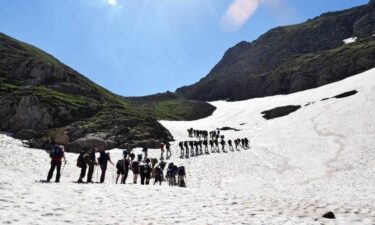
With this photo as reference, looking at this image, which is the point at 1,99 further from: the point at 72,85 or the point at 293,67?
the point at 293,67

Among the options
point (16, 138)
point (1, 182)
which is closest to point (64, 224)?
point (1, 182)

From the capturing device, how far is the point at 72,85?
101 m

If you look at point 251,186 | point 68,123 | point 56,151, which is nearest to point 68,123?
point 68,123

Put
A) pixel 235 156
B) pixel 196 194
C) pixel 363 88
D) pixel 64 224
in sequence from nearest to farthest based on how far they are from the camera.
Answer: pixel 64 224 < pixel 196 194 < pixel 235 156 < pixel 363 88

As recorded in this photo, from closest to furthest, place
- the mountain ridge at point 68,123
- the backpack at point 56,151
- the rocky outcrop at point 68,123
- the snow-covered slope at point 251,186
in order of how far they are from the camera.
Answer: the snow-covered slope at point 251,186, the backpack at point 56,151, the rocky outcrop at point 68,123, the mountain ridge at point 68,123

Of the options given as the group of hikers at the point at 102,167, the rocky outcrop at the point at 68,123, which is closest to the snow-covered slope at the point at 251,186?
the group of hikers at the point at 102,167

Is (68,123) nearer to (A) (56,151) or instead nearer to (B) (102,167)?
(B) (102,167)

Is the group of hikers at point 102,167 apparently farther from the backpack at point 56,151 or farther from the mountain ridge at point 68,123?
the mountain ridge at point 68,123

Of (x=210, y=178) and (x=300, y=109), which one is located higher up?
(x=300, y=109)

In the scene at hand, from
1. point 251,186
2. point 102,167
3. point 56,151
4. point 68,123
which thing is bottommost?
point 251,186

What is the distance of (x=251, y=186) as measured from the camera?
32.5 metres

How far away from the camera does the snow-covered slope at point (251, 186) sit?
1485 cm

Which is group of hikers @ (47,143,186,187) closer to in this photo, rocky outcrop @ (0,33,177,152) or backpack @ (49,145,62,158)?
backpack @ (49,145,62,158)

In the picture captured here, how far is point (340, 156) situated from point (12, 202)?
38.9 meters
